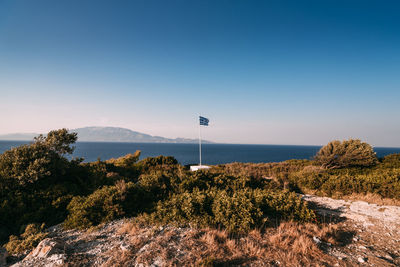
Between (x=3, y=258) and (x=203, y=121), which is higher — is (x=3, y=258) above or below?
below

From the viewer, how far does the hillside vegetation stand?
18.8ft

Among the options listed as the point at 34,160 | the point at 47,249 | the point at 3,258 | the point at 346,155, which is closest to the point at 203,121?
the point at 346,155

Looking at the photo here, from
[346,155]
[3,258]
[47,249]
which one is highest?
[346,155]

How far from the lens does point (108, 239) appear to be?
4.87 metres

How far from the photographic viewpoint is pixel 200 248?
4164 mm

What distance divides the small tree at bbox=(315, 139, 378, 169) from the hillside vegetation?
7.37 meters

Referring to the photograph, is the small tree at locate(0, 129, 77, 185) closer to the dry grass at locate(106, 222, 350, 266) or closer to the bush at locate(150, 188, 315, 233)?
the dry grass at locate(106, 222, 350, 266)

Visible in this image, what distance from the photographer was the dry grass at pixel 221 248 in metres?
3.73

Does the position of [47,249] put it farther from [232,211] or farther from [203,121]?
[203,121]

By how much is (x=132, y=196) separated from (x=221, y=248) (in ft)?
15.8

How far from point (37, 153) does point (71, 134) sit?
239cm

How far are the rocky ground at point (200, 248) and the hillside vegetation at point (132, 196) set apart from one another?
59cm

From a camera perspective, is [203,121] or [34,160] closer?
[34,160]

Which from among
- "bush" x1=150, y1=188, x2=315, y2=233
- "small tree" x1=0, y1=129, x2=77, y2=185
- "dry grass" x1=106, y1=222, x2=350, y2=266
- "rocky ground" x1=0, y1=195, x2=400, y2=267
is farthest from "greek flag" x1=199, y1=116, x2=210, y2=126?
"dry grass" x1=106, y1=222, x2=350, y2=266
